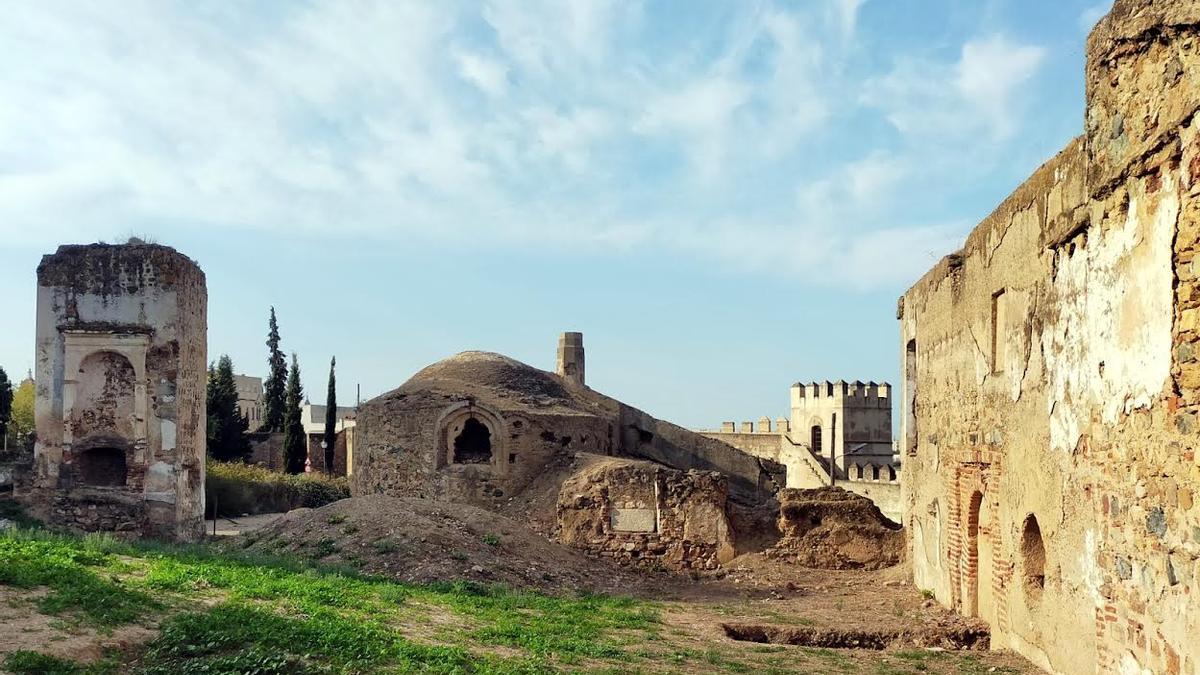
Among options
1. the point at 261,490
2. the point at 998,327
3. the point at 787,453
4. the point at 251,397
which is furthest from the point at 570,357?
the point at 251,397

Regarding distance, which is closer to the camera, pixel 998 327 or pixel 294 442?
pixel 998 327

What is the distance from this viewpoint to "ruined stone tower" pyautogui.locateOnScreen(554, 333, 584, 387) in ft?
99.7

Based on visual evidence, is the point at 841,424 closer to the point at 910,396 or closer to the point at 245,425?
the point at 245,425

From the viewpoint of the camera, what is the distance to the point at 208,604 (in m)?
9.02

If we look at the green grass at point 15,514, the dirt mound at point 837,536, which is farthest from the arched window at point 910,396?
the green grass at point 15,514

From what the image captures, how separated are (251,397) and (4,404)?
79.3 ft

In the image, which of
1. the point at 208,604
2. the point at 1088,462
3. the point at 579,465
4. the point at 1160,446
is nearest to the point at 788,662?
the point at 1088,462

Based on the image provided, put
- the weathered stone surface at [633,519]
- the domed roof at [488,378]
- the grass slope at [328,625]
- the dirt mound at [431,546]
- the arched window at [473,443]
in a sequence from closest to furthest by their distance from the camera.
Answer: the grass slope at [328,625], the dirt mound at [431,546], the weathered stone surface at [633,519], the arched window at [473,443], the domed roof at [488,378]

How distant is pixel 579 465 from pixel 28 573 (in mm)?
13884

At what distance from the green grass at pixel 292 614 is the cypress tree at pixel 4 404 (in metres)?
30.9

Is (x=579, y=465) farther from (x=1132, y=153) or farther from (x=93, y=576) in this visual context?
(x=1132, y=153)

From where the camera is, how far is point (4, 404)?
40.5m

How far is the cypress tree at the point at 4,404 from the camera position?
128 ft

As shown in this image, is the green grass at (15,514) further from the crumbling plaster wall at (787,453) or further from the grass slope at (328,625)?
the crumbling plaster wall at (787,453)
